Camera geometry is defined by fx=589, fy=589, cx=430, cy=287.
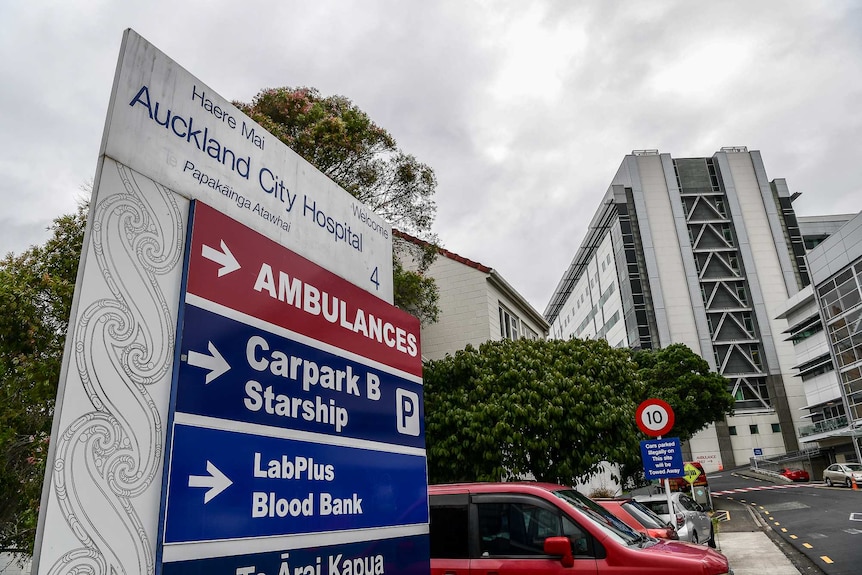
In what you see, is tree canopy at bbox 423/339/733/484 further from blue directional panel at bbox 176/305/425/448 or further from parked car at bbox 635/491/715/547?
blue directional panel at bbox 176/305/425/448

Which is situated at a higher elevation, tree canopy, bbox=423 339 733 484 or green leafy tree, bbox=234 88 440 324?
green leafy tree, bbox=234 88 440 324

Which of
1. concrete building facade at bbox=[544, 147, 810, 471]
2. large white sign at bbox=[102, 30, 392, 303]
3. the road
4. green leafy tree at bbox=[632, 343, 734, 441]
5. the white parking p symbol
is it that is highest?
concrete building facade at bbox=[544, 147, 810, 471]

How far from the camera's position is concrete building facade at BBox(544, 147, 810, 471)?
184 feet

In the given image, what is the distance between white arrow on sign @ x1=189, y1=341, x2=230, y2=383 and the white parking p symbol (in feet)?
3.98

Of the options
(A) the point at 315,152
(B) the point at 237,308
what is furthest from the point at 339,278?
(A) the point at 315,152

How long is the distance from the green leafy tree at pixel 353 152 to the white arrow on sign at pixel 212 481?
42.9ft

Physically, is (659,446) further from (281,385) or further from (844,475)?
(844,475)

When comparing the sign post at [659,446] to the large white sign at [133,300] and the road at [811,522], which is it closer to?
the road at [811,522]

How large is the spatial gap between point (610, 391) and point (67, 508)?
14.8 meters

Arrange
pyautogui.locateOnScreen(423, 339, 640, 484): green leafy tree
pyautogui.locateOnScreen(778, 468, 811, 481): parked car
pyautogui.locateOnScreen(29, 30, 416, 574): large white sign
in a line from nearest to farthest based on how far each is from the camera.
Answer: pyautogui.locateOnScreen(29, 30, 416, 574): large white sign < pyautogui.locateOnScreen(423, 339, 640, 484): green leafy tree < pyautogui.locateOnScreen(778, 468, 811, 481): parked car

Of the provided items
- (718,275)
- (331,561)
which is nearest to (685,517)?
(331,561)

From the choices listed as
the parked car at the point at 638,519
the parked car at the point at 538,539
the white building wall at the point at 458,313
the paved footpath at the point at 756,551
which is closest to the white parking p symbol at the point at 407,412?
the parked car at the point at 538,539

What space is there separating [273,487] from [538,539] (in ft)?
15.4

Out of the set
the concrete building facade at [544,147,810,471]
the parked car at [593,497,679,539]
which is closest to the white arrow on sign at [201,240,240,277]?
the parked car at [593,497,679,539]
